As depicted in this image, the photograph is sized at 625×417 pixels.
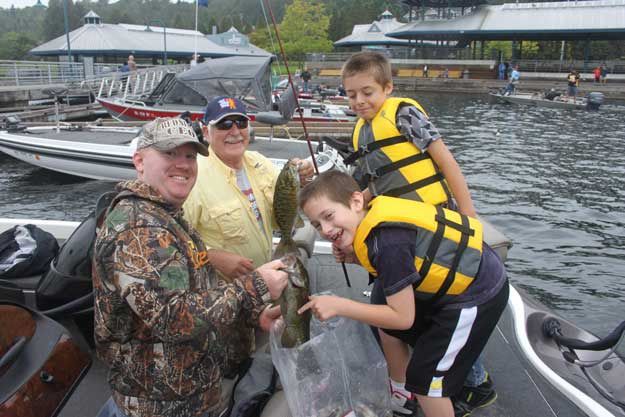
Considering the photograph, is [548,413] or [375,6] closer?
[548,413]

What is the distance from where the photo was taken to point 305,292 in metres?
2.20

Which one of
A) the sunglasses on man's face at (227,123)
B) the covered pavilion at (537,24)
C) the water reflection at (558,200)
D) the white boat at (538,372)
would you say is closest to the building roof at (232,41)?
the covered pavilion at (537,24)

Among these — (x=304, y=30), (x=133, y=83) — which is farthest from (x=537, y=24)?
(x=133, y=83)

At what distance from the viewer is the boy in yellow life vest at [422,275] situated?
2.16m

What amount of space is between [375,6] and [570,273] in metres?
99.0

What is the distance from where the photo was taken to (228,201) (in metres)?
3.02

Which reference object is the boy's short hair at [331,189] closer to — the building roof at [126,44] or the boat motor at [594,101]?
the boat motor at [594,101]

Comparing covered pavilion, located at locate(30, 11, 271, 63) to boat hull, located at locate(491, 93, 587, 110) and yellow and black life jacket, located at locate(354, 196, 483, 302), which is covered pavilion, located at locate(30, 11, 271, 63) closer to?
boat hull, located at locate(491, 93, 587, 110)

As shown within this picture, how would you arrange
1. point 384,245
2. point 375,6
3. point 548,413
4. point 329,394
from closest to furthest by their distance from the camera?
point 384,245 < point 329,394 < point 548,413 < point 375,6

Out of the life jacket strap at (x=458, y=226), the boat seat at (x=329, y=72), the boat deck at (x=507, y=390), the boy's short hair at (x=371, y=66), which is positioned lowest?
the boat deck at (x=507, y=390)

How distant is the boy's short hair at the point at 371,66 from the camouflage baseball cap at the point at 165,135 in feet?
4.85

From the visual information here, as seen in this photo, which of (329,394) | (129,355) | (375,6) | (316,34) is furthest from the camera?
(375,6)

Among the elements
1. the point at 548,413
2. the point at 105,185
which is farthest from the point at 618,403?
the point at 105,185

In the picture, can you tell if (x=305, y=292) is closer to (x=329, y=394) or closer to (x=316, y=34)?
(x=329, y=394)
